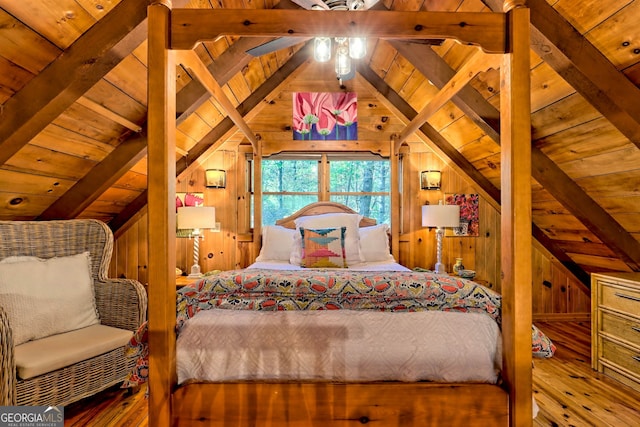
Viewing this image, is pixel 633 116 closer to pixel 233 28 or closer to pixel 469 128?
pixel 469 128

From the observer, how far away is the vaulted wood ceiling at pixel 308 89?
5.67ft

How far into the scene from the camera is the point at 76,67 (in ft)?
5.80

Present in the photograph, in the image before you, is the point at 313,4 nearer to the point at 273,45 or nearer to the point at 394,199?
the point at 273,45

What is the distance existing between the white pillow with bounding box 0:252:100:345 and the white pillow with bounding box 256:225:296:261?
1.40 meters

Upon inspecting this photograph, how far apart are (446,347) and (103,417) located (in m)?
1.91

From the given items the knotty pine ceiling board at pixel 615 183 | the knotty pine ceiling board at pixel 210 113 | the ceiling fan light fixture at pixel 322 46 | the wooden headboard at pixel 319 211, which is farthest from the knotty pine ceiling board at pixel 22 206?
the knotty pine ceiling board at pixel 615 183

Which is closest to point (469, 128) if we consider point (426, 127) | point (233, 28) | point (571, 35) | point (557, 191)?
point (426, 127)

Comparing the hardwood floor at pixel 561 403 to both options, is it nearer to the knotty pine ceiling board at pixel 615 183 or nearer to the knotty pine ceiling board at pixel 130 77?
the knotty pine ceiling board at pixel 615 183

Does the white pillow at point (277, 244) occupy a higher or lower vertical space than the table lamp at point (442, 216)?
lower

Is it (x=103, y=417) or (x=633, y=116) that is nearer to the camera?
(x=633, y=116)

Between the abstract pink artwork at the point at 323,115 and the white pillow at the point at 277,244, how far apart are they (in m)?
1.12

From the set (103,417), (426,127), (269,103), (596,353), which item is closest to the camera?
(103,417)

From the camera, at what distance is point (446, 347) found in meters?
1.56

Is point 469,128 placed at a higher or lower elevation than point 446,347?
higher
